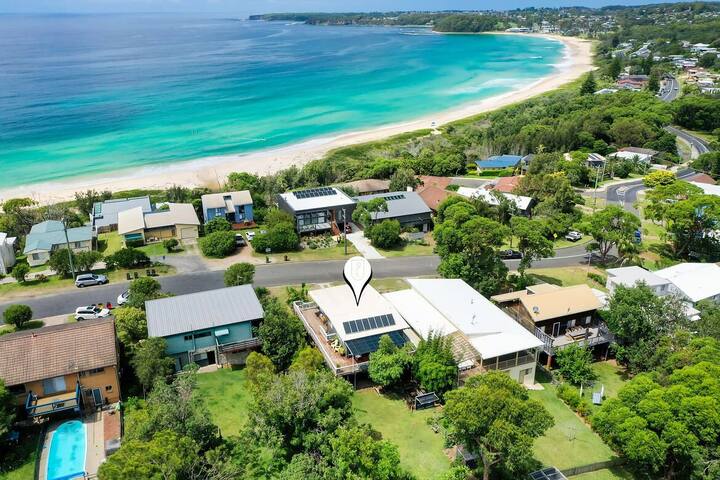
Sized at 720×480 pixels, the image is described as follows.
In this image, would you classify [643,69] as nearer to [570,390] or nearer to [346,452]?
[570,390]

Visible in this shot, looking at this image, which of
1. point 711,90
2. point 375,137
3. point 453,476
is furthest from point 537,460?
point 711,90

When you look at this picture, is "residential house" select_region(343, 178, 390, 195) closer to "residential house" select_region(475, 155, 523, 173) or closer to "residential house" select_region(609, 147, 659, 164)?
"residential house" select_region(475, 155, 523, 173)

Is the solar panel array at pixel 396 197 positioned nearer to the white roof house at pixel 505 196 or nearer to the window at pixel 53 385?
the white roof house at pixel 505 196

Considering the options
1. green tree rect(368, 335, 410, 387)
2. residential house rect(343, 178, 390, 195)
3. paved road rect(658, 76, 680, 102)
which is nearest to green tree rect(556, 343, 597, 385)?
green tree rect(368, 335, 410, 387)

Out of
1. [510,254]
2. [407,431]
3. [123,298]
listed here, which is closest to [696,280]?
[510,254]

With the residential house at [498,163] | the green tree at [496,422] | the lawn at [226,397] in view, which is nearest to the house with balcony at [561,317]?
the green tree at [496,422]
